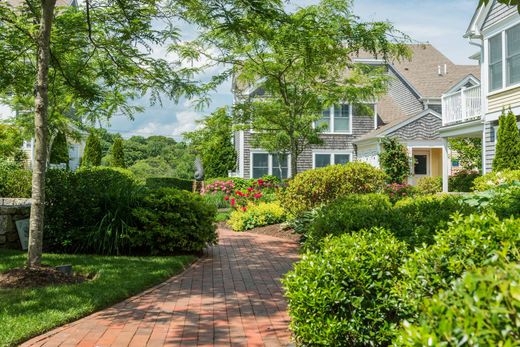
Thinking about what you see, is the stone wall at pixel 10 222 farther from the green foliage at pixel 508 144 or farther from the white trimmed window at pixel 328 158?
the white trimmed window at pixel 328 158

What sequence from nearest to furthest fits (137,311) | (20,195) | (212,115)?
(137,311)
(20,195)
(212,115)

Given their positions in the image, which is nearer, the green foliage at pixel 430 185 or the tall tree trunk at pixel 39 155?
the tall tree trunk at pixel 39 155

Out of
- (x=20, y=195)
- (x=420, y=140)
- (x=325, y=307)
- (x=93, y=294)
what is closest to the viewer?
(x=325, y=307)

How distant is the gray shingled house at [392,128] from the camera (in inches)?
975

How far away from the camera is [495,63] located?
632 inches

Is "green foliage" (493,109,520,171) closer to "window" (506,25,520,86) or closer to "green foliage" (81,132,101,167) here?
"window" (506,25,520,86)

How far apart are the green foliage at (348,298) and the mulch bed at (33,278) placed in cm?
377

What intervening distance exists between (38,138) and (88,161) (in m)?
22.4

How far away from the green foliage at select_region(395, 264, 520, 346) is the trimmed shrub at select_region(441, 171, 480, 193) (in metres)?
19.5

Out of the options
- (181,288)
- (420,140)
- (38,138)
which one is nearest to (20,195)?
(38,138)

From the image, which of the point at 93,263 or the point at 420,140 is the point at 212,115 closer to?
the point at 93,263

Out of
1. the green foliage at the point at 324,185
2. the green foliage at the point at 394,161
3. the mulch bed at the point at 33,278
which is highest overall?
the green foliage at the point at 394,161

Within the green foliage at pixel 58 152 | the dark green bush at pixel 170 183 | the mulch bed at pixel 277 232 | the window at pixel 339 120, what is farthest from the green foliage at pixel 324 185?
the green foliage at pixel 58 152

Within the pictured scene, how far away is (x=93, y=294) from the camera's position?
581 cm
